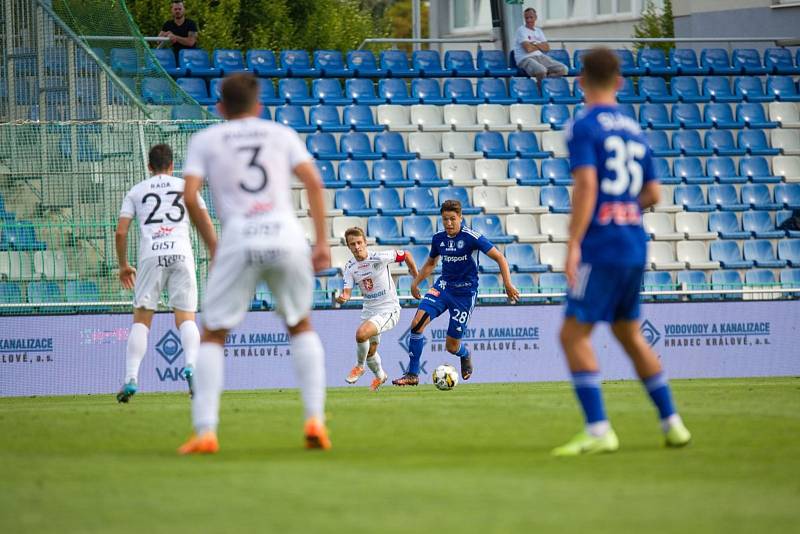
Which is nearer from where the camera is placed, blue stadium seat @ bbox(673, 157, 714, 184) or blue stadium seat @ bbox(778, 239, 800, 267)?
blue stadium seat @ bbox(778, 239, 800, 267)

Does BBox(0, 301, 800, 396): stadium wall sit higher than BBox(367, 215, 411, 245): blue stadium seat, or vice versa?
BBox(367, 215, 411, 245): blue stadium seat

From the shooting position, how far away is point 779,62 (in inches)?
1070

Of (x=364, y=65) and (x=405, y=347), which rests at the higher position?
(x=364, y=65)

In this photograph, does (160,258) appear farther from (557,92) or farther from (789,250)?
(557,92)

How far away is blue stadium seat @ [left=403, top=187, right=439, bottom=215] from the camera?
22.4m

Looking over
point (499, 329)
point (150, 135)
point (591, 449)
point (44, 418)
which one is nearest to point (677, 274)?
point (499, 329)

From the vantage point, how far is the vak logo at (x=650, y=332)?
1942 cm

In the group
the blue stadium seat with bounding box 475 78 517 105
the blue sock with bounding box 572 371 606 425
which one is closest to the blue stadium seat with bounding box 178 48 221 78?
the blue stadium seat with bounding box 475 78 517 105

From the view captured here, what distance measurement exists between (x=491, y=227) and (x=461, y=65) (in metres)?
4.77

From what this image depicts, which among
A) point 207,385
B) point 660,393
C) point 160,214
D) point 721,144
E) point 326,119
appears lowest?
point 660,393

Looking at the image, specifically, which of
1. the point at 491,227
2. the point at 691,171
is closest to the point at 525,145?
the point at 491,227

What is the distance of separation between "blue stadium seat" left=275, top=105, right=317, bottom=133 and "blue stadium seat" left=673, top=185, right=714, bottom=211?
6639 millimetres

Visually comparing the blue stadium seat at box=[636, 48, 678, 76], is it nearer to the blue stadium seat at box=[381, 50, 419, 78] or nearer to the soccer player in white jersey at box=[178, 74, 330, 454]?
the blue stadium seat at box=[381, 50, 419, 78]

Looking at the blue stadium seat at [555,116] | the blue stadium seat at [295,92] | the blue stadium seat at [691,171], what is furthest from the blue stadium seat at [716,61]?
the blue stadium seat at [295,92]
